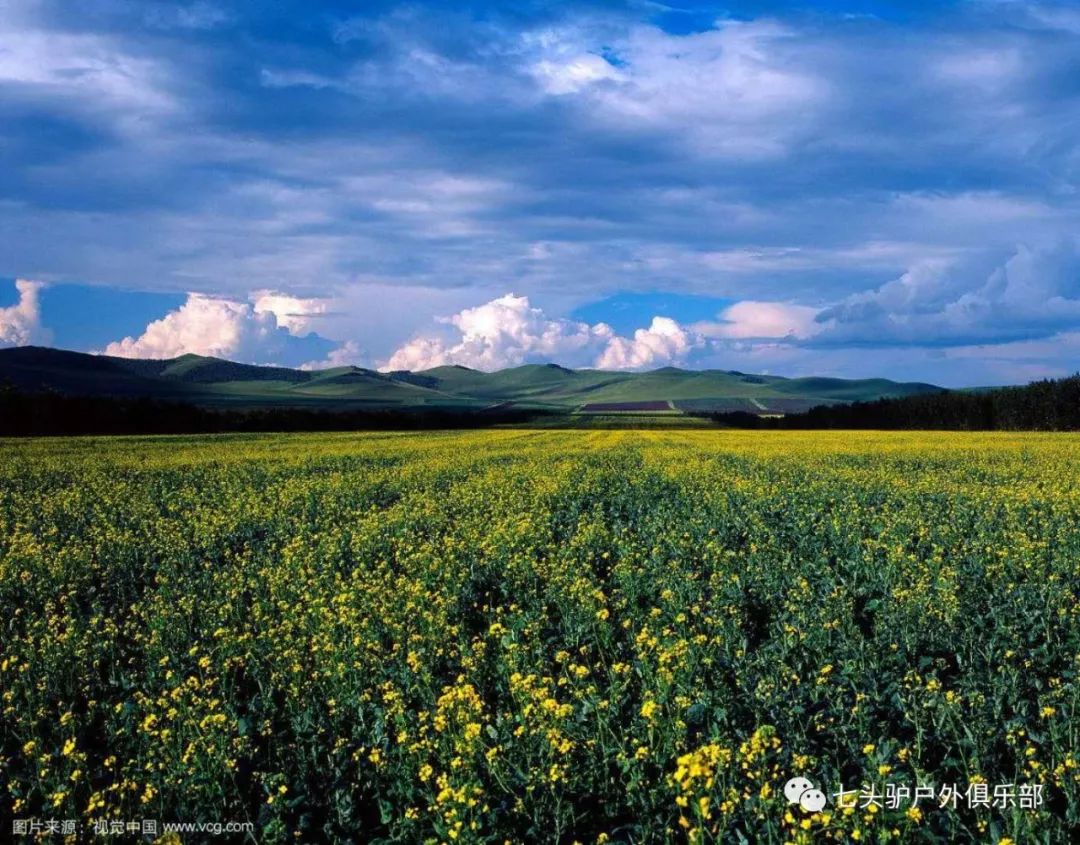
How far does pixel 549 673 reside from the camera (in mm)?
8328

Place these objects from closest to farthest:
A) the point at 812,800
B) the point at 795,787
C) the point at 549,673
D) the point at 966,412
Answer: the point at 812,800, the point at 795,787, the point at 549,673, the point at 966,412

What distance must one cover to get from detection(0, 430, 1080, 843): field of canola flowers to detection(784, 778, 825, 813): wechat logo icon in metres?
0.08

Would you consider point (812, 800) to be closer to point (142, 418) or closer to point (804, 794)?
point (804, 794)

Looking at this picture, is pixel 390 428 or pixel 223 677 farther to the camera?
pixel 390 428

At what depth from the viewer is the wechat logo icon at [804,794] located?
5375 millimetres

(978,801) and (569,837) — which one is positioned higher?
(978,801)

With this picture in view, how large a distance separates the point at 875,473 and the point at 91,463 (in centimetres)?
3366

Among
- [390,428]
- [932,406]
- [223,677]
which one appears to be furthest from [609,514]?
[932,406]

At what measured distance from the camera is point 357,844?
5793 millimetres

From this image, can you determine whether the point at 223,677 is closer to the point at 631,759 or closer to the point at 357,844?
the point at 357,844

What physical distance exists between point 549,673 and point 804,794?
3290 millimetres

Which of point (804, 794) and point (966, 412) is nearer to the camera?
Result: point (804, 794)

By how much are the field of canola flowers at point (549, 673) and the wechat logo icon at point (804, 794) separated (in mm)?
80

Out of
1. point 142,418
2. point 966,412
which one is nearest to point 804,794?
point 142,418
